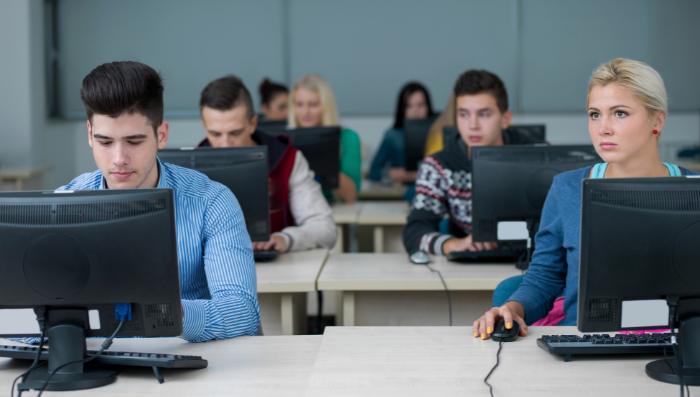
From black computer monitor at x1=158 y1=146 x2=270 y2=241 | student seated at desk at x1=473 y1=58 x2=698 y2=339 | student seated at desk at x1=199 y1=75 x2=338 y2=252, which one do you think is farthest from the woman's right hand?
student seated at desk at x1=199 y1=75 x2=338 y2=252

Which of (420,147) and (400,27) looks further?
(400,27)

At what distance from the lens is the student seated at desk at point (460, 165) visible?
7.84ft

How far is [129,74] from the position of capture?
128cm

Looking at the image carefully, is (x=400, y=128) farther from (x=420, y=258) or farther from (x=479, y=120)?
(x=420, y=258)

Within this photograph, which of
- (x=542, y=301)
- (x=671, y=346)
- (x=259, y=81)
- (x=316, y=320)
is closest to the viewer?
(x=671, y=346)

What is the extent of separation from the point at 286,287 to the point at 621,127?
983mm

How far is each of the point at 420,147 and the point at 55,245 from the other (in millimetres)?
3348

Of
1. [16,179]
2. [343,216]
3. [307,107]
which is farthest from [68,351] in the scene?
[16,179]

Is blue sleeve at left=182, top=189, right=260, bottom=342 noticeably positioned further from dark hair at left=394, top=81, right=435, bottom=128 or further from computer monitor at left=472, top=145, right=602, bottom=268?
dark hair at left=394, top=81, right=435, bottom=128

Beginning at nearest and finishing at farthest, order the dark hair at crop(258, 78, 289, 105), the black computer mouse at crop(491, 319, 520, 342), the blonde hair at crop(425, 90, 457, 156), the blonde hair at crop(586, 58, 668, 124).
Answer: the black computer mouse at crop(491, 319, 520, 342) → the blonde hair at crop(586, 58, 668, 124) → the blonde hair at crop(425, 90, 457, 156) → the dark hair at crop(258, 78, 289, 105)

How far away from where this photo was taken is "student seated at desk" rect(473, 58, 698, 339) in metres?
1.41

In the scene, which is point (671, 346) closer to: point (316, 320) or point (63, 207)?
point (63, 207)

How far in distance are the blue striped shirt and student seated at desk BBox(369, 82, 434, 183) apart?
356 cm

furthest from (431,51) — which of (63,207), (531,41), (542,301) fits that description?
(63,207)
